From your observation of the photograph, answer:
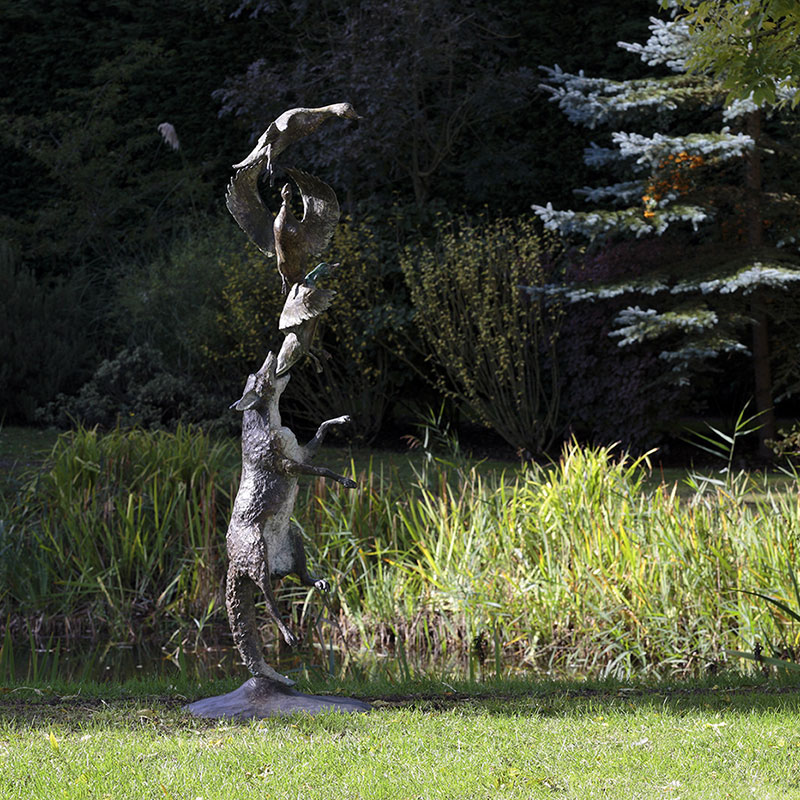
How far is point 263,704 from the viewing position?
343 centimetres

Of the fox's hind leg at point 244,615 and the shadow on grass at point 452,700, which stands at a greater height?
the fox's hind leg at point 244,615

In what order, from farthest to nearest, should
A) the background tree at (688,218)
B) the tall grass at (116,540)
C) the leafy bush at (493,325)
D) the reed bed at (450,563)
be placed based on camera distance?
the leafy bush at (493,325) → the background tree at (688,218) → the tall grass at (116,540) → the reed bed at (450,563)

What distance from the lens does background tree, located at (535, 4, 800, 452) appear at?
29.5 ft

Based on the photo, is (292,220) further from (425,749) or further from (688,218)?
(688,218)

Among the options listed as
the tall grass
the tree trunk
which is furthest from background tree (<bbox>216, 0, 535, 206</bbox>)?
the tall grass

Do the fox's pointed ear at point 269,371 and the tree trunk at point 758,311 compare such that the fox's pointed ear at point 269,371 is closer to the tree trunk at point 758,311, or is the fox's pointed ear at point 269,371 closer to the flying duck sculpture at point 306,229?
the flying duck sculpture at point 306,229

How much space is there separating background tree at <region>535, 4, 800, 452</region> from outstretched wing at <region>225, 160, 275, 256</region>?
5.82 m

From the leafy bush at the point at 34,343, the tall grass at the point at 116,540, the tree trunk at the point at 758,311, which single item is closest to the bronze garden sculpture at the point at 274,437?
the tall grass at the point at 116,540

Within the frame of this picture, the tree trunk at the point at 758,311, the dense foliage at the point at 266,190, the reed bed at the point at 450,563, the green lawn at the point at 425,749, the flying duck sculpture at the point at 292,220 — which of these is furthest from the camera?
the dense foliage at the point at 266,190

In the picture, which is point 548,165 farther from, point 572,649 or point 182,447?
point 572,649

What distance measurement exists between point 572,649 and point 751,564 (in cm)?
87

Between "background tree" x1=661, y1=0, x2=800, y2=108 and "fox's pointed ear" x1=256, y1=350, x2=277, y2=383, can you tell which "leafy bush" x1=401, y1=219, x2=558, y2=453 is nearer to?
"background tree" x1=661, y1=0, x2=800, y2=108

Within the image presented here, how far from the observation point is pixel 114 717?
3568 millimetres

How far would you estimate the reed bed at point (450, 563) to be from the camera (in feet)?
15.9
